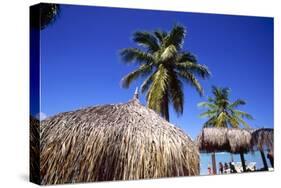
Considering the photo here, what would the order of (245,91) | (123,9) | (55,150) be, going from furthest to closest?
(245,91) < (123,9) < (55,150)

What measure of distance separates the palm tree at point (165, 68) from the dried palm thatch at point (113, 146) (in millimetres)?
370

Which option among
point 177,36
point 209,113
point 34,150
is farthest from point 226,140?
point 34,150

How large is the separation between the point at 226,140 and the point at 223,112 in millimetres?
613

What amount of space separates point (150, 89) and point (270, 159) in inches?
135

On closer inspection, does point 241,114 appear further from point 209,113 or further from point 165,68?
point 165,68

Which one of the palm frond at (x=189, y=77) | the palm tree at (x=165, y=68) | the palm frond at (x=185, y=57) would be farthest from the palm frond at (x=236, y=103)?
the palm frond at (x=185, y=57)

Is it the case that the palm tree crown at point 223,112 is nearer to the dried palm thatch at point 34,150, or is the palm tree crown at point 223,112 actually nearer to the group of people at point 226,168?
the group of people at point 226,168

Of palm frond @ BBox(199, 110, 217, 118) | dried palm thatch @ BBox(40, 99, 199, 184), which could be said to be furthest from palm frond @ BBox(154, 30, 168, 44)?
palm frond @ BBox(199, 110, 217, 118)

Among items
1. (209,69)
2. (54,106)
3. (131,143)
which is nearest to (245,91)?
(209,69)

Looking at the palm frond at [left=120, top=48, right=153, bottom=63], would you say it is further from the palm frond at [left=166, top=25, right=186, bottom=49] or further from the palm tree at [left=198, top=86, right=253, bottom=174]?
the palm tree at [left=198, top=86, right=253, bottom=174]

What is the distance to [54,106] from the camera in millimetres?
12906

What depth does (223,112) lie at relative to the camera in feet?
49.0

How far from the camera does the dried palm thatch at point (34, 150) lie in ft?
42.2
